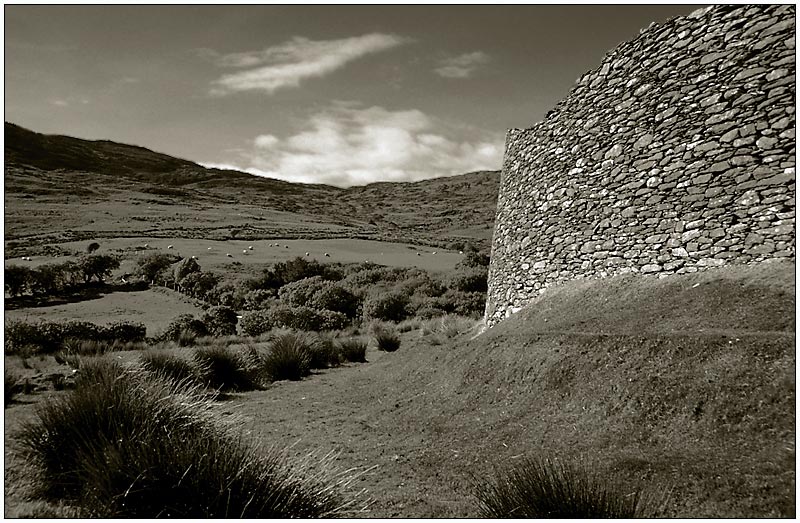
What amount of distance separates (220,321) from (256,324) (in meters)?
1.80

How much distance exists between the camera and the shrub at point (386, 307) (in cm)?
2534

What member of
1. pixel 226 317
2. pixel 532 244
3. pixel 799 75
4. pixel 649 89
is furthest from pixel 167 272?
pixel 799 75

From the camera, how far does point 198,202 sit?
107 m

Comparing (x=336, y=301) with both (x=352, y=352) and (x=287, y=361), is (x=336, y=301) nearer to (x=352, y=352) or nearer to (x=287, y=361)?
(x=352, y=352)


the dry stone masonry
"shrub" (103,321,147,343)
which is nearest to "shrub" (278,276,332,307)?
"shrub" (103,321,147,343)

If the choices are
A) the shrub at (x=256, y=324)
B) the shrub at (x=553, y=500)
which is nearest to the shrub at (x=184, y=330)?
the shrub at (x=256, y=324)

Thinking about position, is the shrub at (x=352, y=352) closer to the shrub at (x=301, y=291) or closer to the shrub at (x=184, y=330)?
the shrub at (x=184, y=330)

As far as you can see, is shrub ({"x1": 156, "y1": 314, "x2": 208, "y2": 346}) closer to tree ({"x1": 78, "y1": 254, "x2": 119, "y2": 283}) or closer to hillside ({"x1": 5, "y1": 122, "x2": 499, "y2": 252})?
tree ({"x1": 78, "y1": 254, "x2": 119, "y2": 283})

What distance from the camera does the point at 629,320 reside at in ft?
24.4

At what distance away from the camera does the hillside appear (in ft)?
225

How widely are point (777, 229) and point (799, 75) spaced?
2081 millimetres

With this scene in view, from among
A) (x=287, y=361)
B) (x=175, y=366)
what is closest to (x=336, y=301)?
(x=287, y=361)

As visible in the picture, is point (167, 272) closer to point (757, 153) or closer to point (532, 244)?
point (532, 244)

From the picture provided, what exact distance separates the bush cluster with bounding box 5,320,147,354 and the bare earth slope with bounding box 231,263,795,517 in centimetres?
1055
